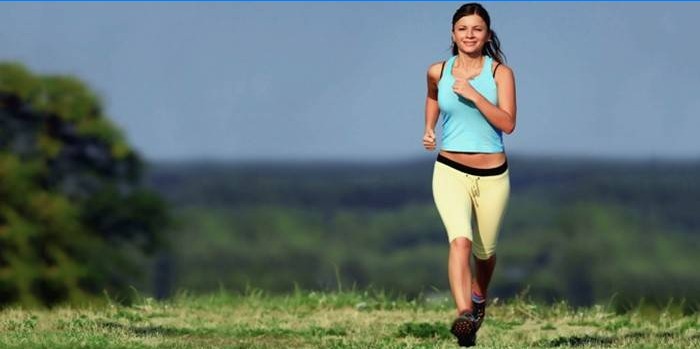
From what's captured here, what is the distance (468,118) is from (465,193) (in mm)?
635

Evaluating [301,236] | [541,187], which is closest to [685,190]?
[541,187]

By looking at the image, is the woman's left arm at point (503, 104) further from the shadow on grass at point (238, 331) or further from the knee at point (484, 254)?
the shadow on grass at point (238, 331)

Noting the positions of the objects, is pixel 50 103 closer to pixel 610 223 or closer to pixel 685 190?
pixel 610 223

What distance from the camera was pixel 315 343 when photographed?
540 inches

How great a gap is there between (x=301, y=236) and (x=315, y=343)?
385 ft

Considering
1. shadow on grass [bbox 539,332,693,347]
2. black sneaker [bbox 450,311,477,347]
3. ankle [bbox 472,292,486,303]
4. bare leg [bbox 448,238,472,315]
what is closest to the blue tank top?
bare leg [bbox 448,238,472,315]

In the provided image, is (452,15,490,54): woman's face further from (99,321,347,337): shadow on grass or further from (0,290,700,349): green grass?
(99,321,347,337): shadow on grass

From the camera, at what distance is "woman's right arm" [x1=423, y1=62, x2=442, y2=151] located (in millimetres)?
12250

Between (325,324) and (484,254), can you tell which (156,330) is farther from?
(484,254)

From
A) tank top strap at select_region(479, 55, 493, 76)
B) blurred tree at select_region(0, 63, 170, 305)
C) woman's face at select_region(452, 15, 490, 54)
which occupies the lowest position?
blurred tree at select_region(0, 63, 170, 305)

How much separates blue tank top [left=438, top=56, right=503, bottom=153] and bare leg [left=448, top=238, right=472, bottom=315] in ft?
2.52

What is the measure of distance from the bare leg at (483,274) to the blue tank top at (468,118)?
1.17 meters

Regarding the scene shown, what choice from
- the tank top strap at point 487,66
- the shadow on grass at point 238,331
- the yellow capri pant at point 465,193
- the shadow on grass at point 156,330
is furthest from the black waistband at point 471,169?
the shadow on grass at point 156,330

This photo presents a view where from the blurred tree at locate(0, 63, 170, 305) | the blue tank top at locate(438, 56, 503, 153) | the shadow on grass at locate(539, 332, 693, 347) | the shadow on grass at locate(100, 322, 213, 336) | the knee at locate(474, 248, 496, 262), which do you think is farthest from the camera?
the blurred tree at locate(0, 63, 170, 305)
